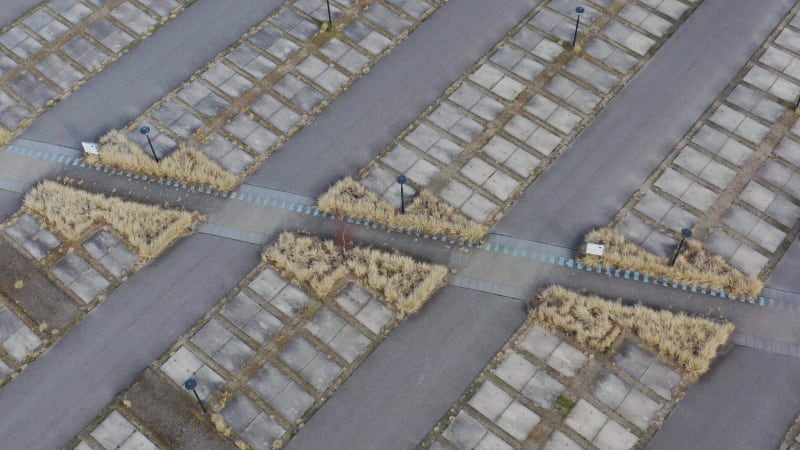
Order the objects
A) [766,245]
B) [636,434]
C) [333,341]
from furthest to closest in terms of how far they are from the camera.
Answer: [766,245] → [333,341] → [636,434]

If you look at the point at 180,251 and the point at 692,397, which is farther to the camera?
the point at 180,251

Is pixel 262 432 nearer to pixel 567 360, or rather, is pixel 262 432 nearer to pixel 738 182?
pixel 567 360

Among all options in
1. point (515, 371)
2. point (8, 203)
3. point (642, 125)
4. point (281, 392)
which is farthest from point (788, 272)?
point (8, 203)

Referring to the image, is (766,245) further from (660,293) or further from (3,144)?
(3,144)

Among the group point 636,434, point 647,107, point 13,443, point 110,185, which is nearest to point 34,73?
point 110,185

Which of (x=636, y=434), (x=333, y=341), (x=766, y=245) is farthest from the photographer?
(x=766, y=245)

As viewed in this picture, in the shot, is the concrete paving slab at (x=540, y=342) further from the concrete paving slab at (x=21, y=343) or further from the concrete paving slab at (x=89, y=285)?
the concrete paving slab at (x=21, y=343)
